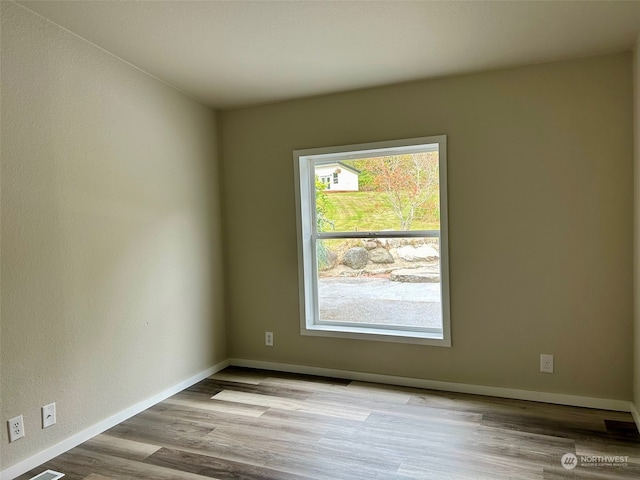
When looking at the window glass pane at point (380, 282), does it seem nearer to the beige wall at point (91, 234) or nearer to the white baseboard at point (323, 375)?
the white baseboard at point (323, 375)

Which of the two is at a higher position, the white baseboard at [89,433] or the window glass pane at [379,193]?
the window glass pane at [379,193]

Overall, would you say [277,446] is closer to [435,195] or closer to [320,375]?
[320,375]

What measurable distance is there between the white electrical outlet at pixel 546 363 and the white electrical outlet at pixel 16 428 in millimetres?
3152

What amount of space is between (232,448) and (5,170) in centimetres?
189

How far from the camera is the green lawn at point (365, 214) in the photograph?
3.58 meters

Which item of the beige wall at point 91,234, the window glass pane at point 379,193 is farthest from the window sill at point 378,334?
the beige wall at point 91,234

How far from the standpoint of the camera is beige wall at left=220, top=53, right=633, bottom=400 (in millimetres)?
2941

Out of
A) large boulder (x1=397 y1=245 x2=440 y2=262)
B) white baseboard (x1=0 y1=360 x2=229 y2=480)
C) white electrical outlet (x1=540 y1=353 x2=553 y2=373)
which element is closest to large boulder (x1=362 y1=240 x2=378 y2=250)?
large boulder (x1=397 y1=245 x2=440 y2=262)

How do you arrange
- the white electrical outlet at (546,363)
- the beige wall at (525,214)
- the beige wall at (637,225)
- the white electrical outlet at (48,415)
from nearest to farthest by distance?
the white electrical outlet at (48,415) → the beige wall at (637,225) → the beige wall at (525,214) → the white electrical outlet at (546,363)

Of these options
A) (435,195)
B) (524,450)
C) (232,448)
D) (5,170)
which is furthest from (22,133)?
(524,450)

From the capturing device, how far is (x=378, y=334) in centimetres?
361

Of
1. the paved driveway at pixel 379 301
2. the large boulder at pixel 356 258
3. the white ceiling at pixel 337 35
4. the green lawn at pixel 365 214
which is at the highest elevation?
the white ceiling at pixel 337 35

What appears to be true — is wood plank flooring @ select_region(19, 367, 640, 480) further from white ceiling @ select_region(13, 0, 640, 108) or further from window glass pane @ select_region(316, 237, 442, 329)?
white ceiling @ select_region(13, 0, 640, 108)

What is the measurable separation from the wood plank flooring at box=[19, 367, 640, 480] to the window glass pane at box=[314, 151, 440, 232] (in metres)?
1.31
